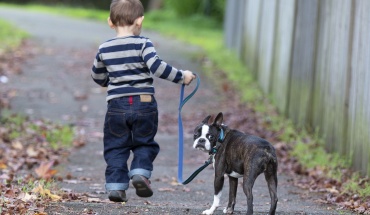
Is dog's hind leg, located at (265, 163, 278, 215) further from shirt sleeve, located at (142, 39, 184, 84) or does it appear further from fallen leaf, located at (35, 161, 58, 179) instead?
fallen leaf, located at (35, 161, 58, 179)

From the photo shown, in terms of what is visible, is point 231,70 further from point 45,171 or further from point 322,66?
point 45,171

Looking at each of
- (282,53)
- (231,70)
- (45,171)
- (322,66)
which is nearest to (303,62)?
(322,66)

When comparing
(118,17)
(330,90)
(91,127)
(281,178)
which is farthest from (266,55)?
(118,17)

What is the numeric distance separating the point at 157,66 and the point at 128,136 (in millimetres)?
653

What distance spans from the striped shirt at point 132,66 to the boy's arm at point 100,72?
0.09m

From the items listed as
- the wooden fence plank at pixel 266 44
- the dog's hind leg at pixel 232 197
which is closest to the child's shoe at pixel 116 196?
the dog's hind leg at pixel 232 197

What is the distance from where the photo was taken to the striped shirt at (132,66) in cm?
624

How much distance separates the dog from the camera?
18.7ft

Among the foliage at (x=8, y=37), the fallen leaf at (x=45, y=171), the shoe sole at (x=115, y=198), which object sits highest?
the foliage at (x=8, y=37)

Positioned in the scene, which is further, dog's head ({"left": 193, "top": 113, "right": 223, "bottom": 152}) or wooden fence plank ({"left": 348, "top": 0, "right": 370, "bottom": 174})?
wooden fence plank ({"left": 348, "top": 0, "right": 370, "bottom": 174})

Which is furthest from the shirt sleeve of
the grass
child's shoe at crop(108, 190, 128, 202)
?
the grass

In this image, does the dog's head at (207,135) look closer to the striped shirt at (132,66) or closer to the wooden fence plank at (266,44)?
the striped shirt at (132,66)

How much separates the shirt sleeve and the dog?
45 centimetres

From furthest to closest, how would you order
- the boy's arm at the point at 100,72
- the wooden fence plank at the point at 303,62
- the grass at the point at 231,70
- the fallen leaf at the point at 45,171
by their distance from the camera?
the wooden fence plank at the point at 303,62 < the grass at the point at 231,70 < the fallen leaf at the point at 45,171 < the boy's arm at the point at 100,72
